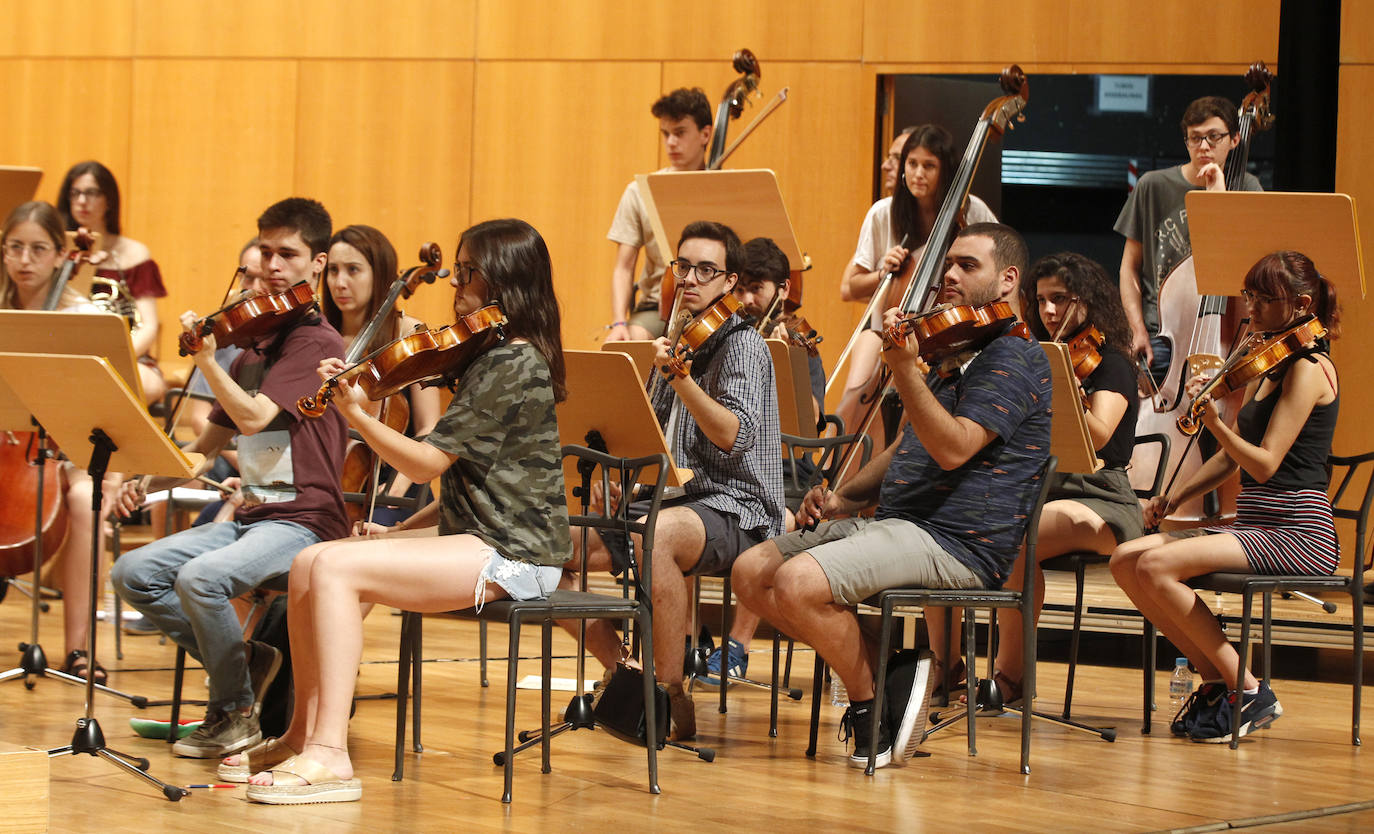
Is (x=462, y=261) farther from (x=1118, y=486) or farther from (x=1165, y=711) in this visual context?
(x=1165, y=711)

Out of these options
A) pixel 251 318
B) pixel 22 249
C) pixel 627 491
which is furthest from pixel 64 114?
pixel 627 491

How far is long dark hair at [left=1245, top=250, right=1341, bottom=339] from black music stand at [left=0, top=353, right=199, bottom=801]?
2.35 metres

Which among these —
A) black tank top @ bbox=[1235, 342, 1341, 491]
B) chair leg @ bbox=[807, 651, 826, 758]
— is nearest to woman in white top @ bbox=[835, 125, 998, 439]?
black tank top @ bbox=[1235, 342, 1341, 491]

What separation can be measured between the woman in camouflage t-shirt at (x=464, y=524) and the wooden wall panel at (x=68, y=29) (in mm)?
4699

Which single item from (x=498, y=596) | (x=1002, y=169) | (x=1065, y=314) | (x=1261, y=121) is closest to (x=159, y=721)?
(x=498, y=596)

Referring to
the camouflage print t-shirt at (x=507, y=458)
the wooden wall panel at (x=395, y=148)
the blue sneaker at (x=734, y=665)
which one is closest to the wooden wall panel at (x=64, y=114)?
the wooden wall panel at (x=395, y=148)

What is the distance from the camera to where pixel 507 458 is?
2.75 m

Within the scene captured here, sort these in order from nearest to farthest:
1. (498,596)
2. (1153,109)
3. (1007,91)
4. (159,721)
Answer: (498,596) → (159,721) → (1007,91) → (1153,109)

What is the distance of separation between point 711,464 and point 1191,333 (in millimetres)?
1912

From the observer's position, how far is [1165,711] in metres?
4.02

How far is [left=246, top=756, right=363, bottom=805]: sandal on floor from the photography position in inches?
103

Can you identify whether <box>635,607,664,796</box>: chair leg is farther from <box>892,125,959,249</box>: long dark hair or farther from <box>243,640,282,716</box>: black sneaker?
<box>892,125,959,249</box>: long dark hair

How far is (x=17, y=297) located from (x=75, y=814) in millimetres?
1897

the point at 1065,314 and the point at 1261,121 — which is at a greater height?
the point at 1261,121
